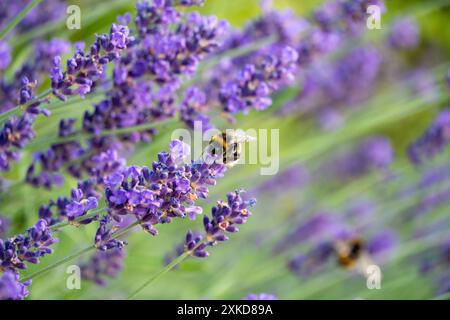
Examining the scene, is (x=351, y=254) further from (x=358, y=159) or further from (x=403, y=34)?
(x=358, y=159)

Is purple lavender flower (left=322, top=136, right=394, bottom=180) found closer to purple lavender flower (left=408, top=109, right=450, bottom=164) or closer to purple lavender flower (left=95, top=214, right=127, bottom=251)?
purple lavender flower (left=408, top=109, right=450, bottom=164)

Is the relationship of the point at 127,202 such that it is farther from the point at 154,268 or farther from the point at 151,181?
the point at 154,268

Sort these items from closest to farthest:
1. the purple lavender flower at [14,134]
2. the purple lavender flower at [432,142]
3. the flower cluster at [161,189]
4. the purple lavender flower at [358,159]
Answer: the flower cluster at [161,189] → the purple lavender flower at [14,134] → the purple lavender flower at [432,142] → the purple lavender flower at [358,159]

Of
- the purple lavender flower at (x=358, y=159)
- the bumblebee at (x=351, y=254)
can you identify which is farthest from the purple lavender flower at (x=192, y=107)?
the purple lavender flower at (x=358, y=159)

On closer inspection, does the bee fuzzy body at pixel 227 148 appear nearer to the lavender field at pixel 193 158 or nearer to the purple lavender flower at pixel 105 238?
the lavender field at pixel 193 158

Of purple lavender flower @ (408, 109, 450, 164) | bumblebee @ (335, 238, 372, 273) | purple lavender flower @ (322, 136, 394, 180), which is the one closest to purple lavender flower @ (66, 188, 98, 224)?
bumblebee @ (335, 238, 372, 273)

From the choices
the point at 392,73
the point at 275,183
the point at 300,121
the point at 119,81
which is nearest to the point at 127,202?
the point at 119,81

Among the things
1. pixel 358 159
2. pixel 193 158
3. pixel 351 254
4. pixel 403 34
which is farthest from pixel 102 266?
pixel 358 159
